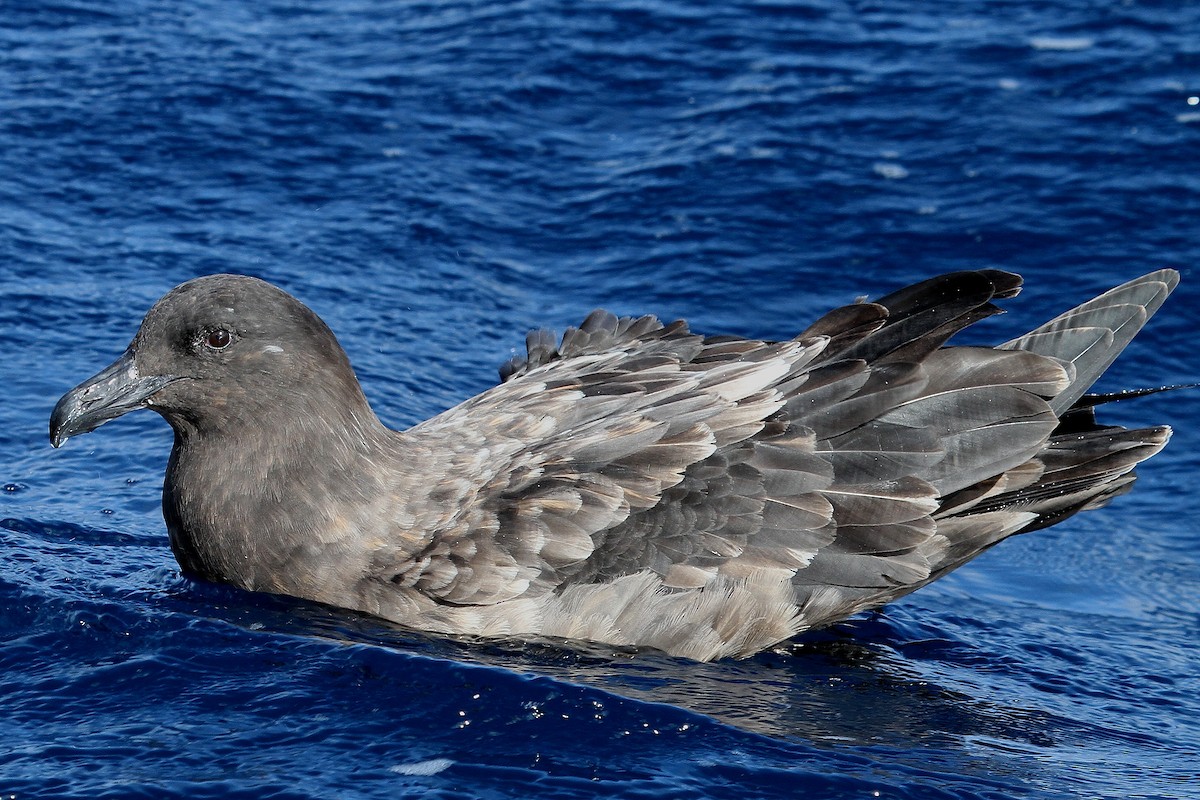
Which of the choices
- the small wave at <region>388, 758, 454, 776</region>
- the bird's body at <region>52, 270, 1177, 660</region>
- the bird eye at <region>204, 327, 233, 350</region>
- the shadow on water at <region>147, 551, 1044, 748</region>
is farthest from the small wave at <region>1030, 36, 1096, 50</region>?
the small wave at <region>388, 758, 454, 776</region>

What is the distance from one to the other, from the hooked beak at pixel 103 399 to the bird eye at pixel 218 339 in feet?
0.60

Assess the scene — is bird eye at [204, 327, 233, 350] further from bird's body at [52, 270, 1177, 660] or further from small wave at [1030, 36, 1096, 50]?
small wave at [1030, 36, 1096, 50]

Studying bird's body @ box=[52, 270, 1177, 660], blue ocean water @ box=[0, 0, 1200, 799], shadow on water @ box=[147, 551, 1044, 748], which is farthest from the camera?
bird's body @ box=[52, 270, 1177, 660]

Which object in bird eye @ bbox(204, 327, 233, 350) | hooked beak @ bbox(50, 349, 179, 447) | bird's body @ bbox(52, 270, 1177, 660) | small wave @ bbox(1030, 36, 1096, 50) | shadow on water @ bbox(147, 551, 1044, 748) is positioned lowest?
shadow on water @ bbox(147, 551, 1044, 748)

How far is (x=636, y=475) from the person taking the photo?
5.59 metres

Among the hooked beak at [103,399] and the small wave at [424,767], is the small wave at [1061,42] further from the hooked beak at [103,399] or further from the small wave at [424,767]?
the small wave at [424,767]

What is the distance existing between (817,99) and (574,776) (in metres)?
7.22

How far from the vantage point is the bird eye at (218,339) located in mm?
5711

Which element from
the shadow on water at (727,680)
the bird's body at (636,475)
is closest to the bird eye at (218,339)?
the bird's body at (636,475)

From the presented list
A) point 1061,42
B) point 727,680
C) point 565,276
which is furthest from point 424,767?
point 1061,42

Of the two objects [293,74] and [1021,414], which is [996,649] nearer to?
[1021,414]

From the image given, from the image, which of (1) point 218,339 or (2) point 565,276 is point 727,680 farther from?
(2) point 565,276

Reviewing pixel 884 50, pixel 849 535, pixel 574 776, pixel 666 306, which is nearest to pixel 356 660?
pixel 574 776

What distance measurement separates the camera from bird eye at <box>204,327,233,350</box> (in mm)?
5711
